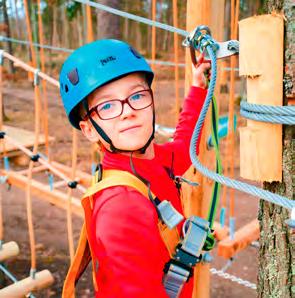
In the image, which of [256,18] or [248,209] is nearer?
[256,18]

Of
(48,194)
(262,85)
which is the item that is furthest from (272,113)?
(48,194)

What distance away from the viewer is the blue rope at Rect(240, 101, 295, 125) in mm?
952

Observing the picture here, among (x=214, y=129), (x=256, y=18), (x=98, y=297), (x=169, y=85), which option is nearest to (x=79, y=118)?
(x=214, y=129)

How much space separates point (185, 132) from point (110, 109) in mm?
503

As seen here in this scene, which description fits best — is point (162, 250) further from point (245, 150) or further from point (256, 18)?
point (256, 18)

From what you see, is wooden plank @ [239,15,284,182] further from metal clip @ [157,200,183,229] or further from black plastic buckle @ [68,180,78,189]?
black plastic buckle @ [68,180,78,189]

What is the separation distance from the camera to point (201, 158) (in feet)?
6.14

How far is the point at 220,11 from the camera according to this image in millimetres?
1776

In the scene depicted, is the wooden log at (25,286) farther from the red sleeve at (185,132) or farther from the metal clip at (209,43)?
the metal clip at (209,43)

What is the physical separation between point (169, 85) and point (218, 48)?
15.3 m

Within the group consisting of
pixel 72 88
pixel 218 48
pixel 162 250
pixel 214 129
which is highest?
pixel 218 48

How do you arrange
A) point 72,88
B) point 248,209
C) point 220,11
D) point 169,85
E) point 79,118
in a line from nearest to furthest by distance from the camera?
point 72,88 → point 79,118 → point 220,11 → point 248,209 → point 169,85

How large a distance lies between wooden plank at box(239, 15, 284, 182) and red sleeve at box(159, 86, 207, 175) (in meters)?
0.61

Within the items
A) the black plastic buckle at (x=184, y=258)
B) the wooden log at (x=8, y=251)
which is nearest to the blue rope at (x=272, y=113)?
the black plastic buckle at (x=184, y=258)
